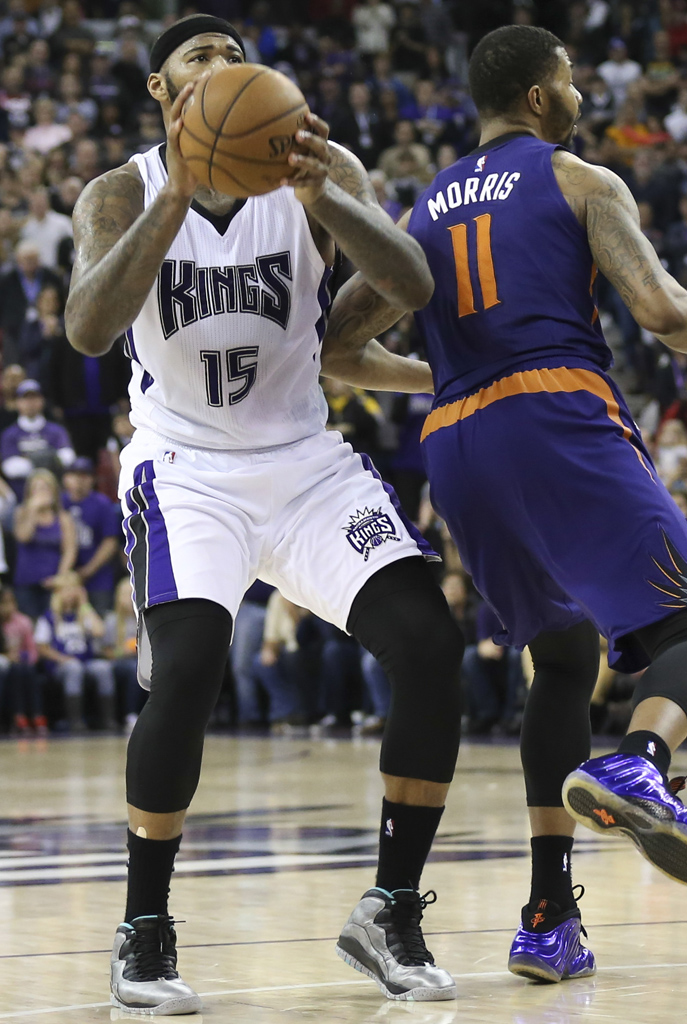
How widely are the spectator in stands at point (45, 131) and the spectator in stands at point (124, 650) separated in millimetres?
7102

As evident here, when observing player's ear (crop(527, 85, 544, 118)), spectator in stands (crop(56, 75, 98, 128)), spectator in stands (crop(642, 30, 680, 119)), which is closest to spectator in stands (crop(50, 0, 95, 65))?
spectator in stands (crop(56, 75, 98, 128))

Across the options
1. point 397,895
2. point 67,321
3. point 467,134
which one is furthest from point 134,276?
point 467,134

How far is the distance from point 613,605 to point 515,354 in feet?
2.30

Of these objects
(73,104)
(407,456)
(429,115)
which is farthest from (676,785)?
(73,104)

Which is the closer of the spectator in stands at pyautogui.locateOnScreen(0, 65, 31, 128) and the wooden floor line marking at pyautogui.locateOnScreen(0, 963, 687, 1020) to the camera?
the wooden floor line marking at pyautogui.locateOnScreen(0, 963, 687, 1020)

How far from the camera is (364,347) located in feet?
14.5

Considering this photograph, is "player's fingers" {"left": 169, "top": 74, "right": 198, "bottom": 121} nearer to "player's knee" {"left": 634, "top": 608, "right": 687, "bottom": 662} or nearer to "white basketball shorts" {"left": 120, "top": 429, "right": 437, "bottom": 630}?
"white basketball shorts" {"left": 120, "top": 429, "right": 437, "bottom": 630}

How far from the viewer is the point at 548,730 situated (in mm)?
4234

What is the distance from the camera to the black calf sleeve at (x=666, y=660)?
338 cm

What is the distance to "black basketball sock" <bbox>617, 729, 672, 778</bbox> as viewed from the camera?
10.7 feet

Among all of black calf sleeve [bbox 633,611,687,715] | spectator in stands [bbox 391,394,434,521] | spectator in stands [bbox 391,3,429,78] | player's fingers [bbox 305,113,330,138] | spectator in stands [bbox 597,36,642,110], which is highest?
spectator in stands [bbox 391,3,429,78]

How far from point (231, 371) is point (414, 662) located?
89 centimetres

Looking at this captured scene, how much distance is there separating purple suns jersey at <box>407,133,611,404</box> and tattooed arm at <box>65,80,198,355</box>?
2.47ft

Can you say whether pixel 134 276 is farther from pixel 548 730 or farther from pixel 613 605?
pixel 548 730
